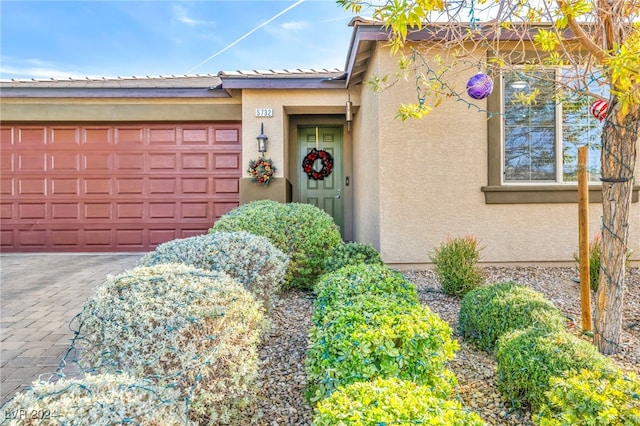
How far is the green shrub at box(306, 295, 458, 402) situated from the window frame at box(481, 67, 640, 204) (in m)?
3.80

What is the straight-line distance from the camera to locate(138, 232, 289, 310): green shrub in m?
3.10

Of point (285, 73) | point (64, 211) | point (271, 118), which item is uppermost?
point (285, 73)

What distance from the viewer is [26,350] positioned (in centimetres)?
290

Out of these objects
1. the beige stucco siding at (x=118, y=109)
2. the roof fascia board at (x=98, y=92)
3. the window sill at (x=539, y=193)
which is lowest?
the window sill at (x=539, y=193)

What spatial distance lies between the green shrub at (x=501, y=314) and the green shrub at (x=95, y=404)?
7.60 ft

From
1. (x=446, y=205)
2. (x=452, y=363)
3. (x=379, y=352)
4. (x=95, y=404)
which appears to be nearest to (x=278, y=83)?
(x=446, y=205)

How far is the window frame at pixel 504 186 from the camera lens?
5172mm

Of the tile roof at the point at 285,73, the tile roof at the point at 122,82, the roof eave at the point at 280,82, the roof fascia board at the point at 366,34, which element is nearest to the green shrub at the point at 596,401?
the roof fascia board at the point at 366,34

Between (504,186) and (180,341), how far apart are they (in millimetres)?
4883

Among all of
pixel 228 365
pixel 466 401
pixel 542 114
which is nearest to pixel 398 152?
pixel 542 114

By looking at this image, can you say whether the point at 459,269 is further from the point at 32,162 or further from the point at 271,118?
the point at 32,162

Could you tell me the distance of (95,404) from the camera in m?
1.29

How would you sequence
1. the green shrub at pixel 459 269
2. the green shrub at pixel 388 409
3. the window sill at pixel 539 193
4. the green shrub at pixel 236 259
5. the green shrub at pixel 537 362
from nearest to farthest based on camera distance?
1. the green shrub at pixel 388 409
2. the green shrub at pixel 537 362
3. the green shrub at pixel 236 259
4. the green shrub at pixel 459 269
5. the window sill at pixel 539 193

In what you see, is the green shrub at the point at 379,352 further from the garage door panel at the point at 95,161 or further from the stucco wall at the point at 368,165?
the garage door panel at the point at 95,161
